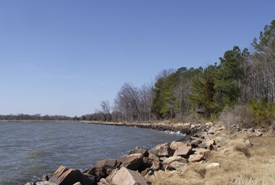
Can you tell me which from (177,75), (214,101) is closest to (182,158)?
(214,101)

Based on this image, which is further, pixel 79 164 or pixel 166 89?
pixel 166 89

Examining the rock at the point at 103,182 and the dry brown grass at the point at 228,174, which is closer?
the dry brown grass at the point at 228,174

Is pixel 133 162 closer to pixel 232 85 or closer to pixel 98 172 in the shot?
pixel 98 172

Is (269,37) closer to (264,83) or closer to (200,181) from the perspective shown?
(264,83)

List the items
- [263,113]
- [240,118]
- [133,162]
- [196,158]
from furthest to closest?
[240,118] → [263,113] → [196,158] → [133,162]

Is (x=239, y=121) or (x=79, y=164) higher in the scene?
(x=239, y=121)

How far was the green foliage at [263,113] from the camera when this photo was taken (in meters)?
23.9

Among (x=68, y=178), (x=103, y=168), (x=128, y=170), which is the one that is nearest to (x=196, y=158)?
(x=103, y=168)

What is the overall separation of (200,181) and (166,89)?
66387 mm

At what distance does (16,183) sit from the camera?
11391mm

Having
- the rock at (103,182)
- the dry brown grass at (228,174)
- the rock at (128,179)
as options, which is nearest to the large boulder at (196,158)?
the dry brown grass at (228,174)

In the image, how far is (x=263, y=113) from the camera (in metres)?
24.7

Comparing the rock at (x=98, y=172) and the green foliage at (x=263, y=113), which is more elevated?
the green foliage at (x=263, y=113)

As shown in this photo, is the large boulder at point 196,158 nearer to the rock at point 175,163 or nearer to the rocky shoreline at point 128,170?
the rocky shoreline at point 128,170
